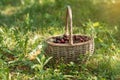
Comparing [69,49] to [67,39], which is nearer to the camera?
[69,49]

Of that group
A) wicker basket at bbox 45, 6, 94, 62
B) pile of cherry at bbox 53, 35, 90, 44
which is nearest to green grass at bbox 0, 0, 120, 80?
wicker basket at bbox 45, 6, 94, 62

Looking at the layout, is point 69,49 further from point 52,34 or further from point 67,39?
point 52,34

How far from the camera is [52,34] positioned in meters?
5.86

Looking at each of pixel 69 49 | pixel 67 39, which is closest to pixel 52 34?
pixel 67 39

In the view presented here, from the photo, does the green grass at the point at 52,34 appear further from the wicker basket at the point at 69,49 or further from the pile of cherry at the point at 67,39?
the pile of cherry at the point at 67,39

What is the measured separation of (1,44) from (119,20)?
242 centimetres

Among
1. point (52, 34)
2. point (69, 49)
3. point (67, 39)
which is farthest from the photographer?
point (52, 34)

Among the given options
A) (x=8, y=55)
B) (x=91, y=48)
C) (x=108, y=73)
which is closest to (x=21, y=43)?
(x=8, y=55)

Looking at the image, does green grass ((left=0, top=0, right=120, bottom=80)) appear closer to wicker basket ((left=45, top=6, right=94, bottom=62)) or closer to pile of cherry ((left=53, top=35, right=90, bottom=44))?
wicker basket ((left=45, top=6, right=94, bottom=62))

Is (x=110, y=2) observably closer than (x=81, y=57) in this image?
No

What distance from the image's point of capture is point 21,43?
491 cm

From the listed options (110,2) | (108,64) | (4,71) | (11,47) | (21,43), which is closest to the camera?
(4,71)

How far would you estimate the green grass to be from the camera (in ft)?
14.0

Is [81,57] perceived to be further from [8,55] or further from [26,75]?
[8,55]
